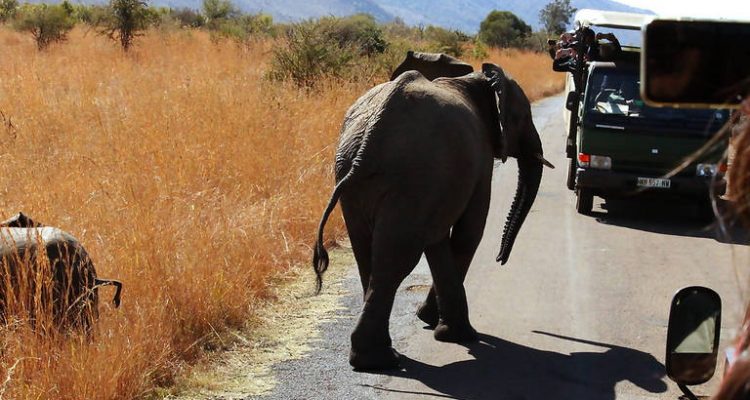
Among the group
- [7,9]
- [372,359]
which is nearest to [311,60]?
[372,359]

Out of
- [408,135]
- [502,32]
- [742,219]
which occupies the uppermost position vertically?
[742,219]

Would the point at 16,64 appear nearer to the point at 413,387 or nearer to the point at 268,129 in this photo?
the point at 268,129

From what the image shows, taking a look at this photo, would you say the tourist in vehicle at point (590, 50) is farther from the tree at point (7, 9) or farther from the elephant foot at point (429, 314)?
the tree at point (7, 9)

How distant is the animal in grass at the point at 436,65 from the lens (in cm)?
769

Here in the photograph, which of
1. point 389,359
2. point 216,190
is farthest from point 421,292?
point 216,190

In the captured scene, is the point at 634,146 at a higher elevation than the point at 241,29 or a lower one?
lower

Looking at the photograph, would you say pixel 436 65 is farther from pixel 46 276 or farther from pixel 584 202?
pixel 584 202

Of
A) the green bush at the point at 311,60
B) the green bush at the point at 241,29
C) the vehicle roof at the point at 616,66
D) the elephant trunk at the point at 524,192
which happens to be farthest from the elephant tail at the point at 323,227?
the green bush at the point at 241,29

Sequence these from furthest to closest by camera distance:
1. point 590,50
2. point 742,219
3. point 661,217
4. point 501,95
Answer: point 590,50, point 661,217, point 501,95, point 742,219

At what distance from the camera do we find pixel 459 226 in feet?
22.1

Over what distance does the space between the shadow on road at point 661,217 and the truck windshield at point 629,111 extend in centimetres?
101

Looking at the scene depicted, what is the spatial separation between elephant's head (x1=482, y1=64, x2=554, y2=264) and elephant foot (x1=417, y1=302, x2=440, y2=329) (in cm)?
77

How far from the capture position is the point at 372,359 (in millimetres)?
5945

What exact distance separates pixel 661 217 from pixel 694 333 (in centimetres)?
938
